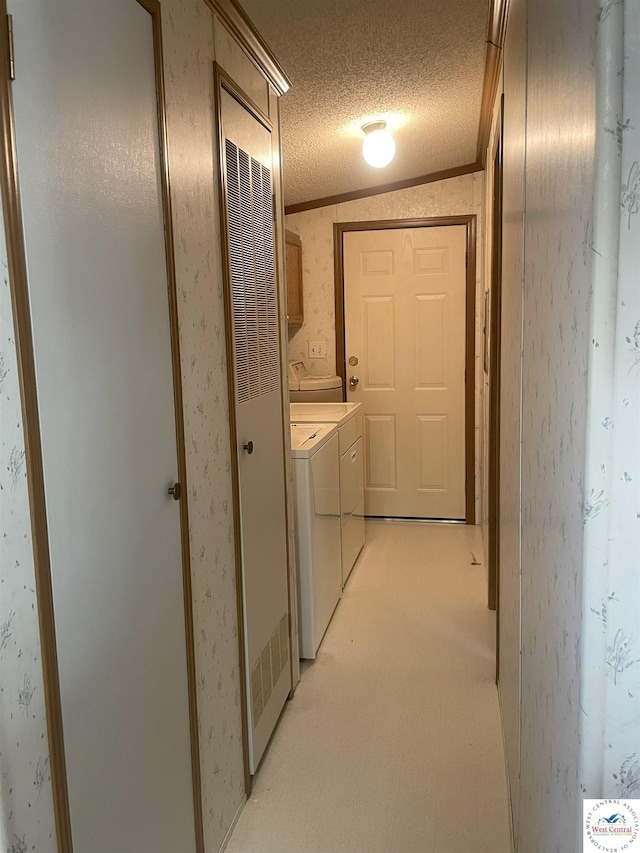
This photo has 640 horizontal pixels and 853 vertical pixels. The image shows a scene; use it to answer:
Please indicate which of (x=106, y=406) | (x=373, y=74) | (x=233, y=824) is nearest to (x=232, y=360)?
(x=106, y=406)

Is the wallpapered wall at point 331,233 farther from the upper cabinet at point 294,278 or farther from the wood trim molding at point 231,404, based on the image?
the wood trim molding at point 231,404

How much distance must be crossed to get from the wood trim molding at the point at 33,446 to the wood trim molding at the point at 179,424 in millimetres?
513

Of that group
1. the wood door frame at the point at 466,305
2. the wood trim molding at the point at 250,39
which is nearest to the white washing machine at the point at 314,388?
the wood door frame at the point at 466,305

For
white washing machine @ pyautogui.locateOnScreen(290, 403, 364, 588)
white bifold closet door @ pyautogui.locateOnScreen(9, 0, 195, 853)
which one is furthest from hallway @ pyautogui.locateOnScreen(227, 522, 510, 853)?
white bifold closet door @ pyautogui.locateOnScreen(9, 0, 195, 853)

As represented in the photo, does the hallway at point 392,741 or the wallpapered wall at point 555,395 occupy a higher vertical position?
the wallpapered wall at point 555,395

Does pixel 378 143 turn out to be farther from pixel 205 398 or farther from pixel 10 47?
pixel 10 47

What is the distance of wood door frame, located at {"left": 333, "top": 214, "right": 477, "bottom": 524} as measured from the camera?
4.44m

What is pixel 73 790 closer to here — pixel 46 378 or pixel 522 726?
pixel 46 378

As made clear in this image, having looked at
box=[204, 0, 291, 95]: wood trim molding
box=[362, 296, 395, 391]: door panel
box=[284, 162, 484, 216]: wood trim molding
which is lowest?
box=[362, 296, 395, 391]: door panel

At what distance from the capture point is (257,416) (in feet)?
7.11

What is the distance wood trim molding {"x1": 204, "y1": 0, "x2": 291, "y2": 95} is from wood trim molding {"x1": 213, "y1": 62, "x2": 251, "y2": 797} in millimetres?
144

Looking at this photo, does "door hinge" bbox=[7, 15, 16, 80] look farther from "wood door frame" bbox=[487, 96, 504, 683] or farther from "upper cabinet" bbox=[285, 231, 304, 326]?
"upper cabinet" bbox=[285, 231, 304, 326]

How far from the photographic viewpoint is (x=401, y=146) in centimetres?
368

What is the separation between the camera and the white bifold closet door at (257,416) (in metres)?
2.00
